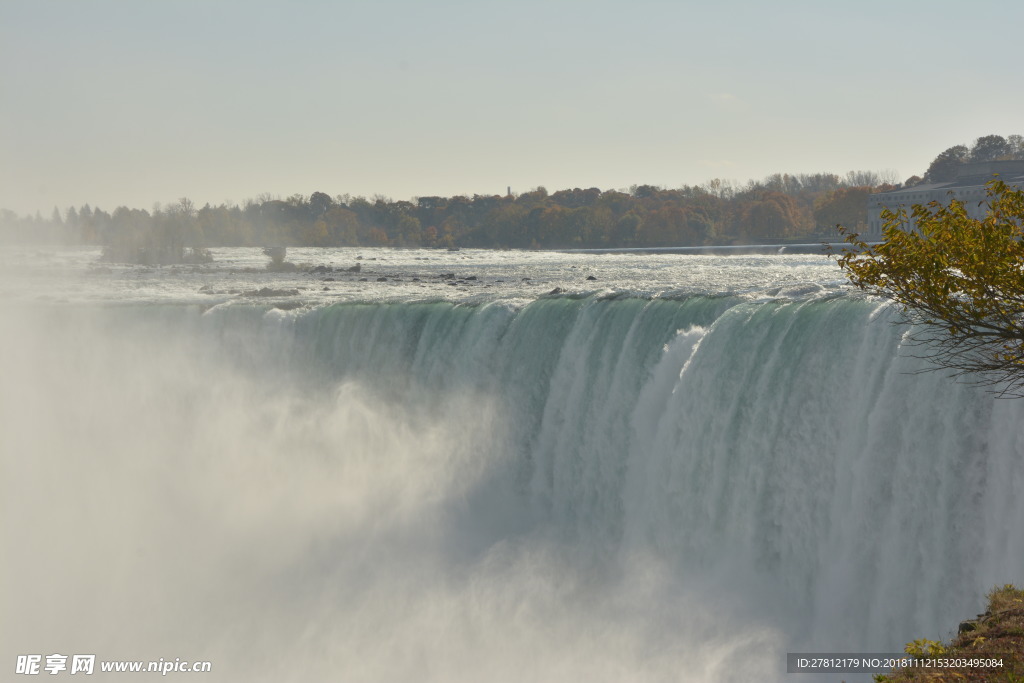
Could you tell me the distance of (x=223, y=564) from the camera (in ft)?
56.9

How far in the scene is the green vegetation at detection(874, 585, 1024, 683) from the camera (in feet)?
23.4

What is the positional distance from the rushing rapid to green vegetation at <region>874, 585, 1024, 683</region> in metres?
2.03

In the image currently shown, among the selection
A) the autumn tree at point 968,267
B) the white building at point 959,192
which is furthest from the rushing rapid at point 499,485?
the white building at point 959,192

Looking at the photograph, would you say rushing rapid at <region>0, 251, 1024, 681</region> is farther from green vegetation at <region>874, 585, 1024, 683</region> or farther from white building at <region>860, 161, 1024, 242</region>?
white building at <region>860, 161, 1024, 242</region>

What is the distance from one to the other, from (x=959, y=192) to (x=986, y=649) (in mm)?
46966

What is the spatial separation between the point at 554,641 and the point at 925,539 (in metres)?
5.48

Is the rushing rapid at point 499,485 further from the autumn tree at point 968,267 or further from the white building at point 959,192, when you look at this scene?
the white building at point 959,192

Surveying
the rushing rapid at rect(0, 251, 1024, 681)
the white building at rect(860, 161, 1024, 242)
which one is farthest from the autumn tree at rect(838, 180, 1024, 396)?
the white building at rect(860, 161, 1024, 242)

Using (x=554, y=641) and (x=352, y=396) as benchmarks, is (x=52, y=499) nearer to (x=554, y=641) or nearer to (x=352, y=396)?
(x=352, y=396)

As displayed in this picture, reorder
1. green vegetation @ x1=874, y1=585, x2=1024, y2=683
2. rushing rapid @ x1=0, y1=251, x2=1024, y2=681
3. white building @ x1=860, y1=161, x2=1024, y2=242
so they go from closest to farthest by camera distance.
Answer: green vegetation @ x1=874, y1=585, x2=1024, y2=683 < rushing rapid @ x1=0, y1=251, x2=1024, y2=681 < white building @ x1=860, y1=161, x2=1024, y2=242

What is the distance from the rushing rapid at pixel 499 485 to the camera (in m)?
12.0

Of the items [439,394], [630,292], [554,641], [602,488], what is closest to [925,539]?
[554,641]

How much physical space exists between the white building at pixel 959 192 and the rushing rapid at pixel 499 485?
29.4 metres

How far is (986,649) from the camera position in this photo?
7.68 m
